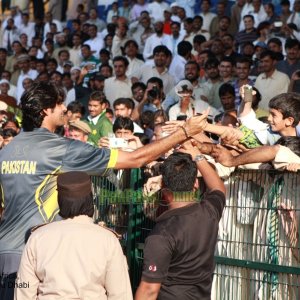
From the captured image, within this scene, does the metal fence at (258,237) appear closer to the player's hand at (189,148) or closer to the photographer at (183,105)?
the player's hand at (189,148)

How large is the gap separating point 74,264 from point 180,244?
801 millimetres

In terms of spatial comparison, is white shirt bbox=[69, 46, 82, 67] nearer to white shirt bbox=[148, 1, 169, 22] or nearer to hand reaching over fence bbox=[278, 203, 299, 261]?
white shirt bbox=[148, 1, 169, 22]

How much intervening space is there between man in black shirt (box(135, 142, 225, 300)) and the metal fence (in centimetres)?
89

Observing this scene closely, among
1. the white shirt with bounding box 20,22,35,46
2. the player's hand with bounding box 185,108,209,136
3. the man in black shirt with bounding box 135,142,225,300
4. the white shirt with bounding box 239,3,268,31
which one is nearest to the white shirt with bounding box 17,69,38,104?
the white shirt with bounding box 20,22,35,46

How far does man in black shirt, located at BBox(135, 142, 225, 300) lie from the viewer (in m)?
5.26

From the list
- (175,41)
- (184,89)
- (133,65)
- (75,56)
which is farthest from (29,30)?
(184,89)

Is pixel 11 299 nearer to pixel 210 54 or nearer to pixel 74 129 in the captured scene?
pixel 74 129

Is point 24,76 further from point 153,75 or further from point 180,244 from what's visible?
point 180,244

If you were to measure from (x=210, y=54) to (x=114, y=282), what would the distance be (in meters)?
10.1

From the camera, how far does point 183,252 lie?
532 centimetres

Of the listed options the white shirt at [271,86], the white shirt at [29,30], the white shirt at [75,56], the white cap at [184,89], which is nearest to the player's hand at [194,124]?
the white cap at [184,89]

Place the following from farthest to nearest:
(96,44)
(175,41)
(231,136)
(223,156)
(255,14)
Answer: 1. (96,44)
2. (175,41)
3. (255,14)
4. (231,136)
5. (223,156)

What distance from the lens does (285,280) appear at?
6.22 metres

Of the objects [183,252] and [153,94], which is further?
[153,94]
